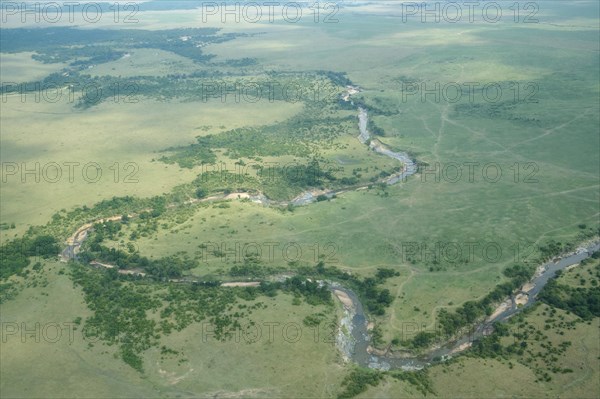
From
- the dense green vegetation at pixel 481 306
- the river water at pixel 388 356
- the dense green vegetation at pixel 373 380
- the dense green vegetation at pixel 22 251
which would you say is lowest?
the dense green vegetation at pixel 373 380

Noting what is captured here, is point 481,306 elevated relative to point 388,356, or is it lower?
elevated

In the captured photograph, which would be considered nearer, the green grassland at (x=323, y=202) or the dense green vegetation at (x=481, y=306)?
the green grassland at (x=323, y=202)

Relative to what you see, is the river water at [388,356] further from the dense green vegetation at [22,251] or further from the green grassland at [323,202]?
the dense green vegetation at [22,251]

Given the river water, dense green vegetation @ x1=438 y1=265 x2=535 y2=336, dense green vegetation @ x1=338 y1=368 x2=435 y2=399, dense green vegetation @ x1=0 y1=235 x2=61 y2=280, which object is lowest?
dense green vegetation @ x1=338 y1=368 x2=435 y2=399

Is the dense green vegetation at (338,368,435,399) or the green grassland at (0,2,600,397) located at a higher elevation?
the green grassland at (0,2,600,397)

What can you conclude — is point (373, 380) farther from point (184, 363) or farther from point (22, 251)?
point (22, 251)

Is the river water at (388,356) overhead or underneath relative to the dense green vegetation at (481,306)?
underneath

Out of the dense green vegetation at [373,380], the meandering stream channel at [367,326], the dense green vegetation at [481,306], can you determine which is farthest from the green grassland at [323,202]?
the meandering stream channel at [367,326]

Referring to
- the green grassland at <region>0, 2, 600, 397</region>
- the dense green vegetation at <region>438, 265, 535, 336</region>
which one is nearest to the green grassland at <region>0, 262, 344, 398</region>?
the green grassland at <region>0, 2, 600, 397</region>

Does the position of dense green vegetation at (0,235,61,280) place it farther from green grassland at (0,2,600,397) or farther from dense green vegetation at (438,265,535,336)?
dense green vegetation at (438,265,535,336)

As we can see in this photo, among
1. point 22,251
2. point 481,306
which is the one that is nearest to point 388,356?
point 481,306

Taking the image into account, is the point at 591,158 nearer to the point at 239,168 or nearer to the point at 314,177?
the point at 314,177

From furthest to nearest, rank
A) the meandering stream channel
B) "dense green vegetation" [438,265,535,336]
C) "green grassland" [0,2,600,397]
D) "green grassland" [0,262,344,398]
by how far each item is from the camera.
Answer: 1. "dense green vegetation" [438,265,535,336]
2. the meandering stream channel
3. "green grassland" [0,2,600,397]
4. "green grassland" [0,262,344,398]
